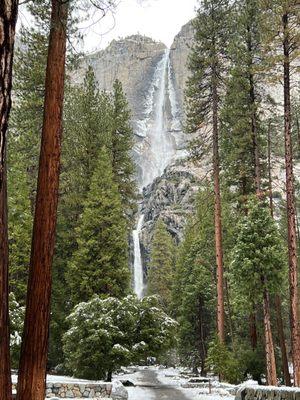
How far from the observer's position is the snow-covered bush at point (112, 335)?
1423 centimetres

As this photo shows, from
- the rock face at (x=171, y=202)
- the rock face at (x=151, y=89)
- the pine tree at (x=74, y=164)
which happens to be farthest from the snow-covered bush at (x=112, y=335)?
the rock face at (x=151, y=89)

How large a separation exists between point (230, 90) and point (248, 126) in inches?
62.1

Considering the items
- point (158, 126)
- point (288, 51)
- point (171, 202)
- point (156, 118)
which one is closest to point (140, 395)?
point (288, 51)

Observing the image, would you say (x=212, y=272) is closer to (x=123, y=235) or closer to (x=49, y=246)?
(x=123, y=235)

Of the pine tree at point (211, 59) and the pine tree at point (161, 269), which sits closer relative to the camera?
the pine tree at point (211, 59)

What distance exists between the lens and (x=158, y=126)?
314 ft

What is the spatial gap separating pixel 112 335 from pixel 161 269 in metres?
26.5

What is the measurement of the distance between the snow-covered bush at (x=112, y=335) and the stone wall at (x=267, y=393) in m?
5.19

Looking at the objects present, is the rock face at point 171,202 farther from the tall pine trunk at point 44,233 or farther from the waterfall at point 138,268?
the tall pine trunk at point 44,233

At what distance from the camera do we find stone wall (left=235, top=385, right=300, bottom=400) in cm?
741

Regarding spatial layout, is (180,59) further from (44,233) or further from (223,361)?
(44,233)

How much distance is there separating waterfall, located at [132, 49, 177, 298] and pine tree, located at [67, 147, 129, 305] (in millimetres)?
40605

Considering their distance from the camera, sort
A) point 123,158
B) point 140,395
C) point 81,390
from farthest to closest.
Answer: point 123,158 < point 140,395 < point 81,390

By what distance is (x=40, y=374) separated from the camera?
5043 millimetres
